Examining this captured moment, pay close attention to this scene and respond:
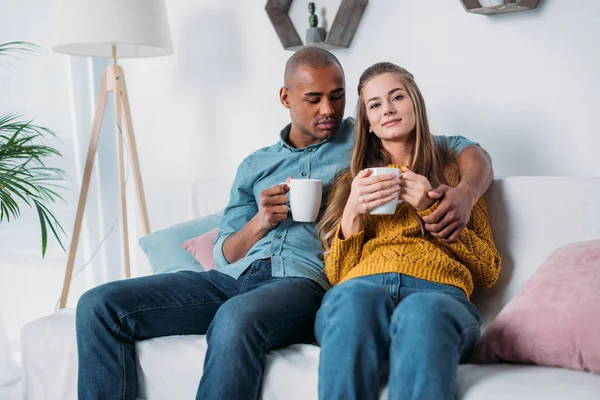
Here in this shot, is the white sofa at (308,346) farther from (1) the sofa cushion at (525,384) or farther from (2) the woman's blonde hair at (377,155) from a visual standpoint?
(2) the woman's blonde hair at (377,155)

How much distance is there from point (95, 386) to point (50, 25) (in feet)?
6.71

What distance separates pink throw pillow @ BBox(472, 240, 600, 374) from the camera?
139cm

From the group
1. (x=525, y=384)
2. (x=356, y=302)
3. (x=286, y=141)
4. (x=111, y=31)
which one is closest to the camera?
(x=525, y=384)

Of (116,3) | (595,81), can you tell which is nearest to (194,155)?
(116,3)

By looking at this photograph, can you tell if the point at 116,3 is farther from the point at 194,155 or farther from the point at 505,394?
the point at 505,394

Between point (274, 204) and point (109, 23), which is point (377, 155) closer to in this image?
point (274, 204)

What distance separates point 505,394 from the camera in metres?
1.29

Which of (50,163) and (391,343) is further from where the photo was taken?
(50,163)

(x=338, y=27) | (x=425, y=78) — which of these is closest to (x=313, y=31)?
(x=338, y=27)

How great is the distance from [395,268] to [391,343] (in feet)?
0.88

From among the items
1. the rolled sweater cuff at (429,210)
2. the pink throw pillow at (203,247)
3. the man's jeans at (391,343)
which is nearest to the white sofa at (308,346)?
the man's jeans at (391,343)

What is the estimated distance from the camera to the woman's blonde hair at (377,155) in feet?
5.81

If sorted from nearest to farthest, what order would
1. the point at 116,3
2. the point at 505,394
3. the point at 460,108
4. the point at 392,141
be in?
the point at 505,394 → the point at 392,141 → the point at 460,108 → the point at 116,3

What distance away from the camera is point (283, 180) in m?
2.03
